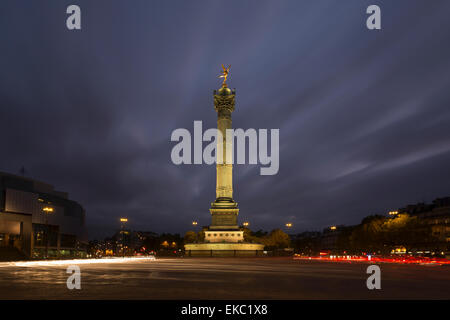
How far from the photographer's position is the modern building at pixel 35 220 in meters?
81.6

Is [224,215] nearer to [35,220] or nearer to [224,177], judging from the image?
[224,177]

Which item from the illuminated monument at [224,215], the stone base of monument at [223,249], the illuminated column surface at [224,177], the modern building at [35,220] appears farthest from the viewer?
the modern building at [35,220]

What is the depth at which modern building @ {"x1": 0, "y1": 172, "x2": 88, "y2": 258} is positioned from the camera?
81.6 m

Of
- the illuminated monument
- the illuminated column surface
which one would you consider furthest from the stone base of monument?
the illuminated column surface

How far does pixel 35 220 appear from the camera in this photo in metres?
89.1

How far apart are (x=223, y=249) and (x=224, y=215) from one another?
877 centimetres

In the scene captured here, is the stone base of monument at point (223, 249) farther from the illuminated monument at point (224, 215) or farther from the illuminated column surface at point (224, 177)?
the illuminated column surface at point (224, 177)

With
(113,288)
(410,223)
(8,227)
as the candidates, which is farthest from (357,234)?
(113,288)

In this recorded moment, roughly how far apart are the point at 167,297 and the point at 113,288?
3.37 metres

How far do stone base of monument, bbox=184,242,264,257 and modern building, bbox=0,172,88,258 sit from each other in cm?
2511

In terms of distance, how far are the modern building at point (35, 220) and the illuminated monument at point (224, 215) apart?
2832 cm

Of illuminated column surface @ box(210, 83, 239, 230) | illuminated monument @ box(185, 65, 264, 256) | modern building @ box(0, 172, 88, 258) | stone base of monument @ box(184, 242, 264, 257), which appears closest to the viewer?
stone base of monument @ box(184, 242, 264, 257)

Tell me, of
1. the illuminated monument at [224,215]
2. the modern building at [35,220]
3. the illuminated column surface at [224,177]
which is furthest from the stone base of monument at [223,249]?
the modern building at [35,220]

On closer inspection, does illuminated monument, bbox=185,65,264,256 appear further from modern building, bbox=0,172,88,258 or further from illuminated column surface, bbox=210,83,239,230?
modern building, bbox=0,172,88,258
